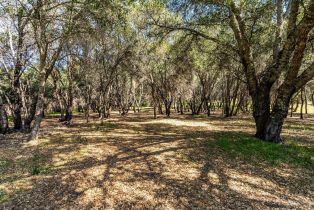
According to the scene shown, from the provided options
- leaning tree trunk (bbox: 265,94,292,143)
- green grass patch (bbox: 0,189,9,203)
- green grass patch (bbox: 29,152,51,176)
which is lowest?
green grass patch (bbox: 0,189,9,203)

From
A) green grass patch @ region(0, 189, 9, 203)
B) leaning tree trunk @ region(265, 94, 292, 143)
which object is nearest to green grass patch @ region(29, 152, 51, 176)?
green grass patch @ region(0, 189, 9, 203)

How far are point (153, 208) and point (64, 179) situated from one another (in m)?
2.91

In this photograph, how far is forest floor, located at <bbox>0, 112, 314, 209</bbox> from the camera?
17.9 feet

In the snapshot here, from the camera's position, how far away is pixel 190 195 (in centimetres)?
572

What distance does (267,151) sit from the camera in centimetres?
927

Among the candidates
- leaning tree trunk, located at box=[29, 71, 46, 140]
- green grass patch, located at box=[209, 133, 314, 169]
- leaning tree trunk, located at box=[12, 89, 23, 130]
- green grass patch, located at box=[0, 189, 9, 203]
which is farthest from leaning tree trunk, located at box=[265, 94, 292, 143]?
leaning tree trunk, located at box=[12, 89, 23, 130]

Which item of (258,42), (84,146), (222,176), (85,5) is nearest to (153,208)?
(222,176)

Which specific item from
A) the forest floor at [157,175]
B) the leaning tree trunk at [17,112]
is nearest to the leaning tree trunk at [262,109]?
the forest floor at [157,175]

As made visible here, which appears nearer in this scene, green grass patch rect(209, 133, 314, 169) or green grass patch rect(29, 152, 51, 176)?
green grass patch rect(29, 152, 51, 176)

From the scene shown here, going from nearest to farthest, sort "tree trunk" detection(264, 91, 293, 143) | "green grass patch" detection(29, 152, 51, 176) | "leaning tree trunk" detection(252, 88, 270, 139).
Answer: "green grass patch" detection(29, 152, 51, 176) → "tree trunk" detection(264, 91, 293, 143) → "leaning tree trunk" detection(252, 88, 270, 139)

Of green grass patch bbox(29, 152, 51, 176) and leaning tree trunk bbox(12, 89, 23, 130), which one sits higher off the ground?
leaning tree trunk bbox(12, 89, 23, 130)

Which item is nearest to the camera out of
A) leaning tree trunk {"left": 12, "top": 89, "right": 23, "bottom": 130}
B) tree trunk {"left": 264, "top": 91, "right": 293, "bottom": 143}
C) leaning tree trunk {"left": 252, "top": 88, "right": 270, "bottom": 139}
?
tree trunk {"left": 264, "top": 91, "right": 293, "bottom": 143}

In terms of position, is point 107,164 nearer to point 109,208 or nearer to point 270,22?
point 109,208

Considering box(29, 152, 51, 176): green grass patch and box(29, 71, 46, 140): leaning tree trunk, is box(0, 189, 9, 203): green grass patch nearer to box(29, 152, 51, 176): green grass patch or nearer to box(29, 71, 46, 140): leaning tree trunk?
box(29, 152, 51, 176): green grass patch
